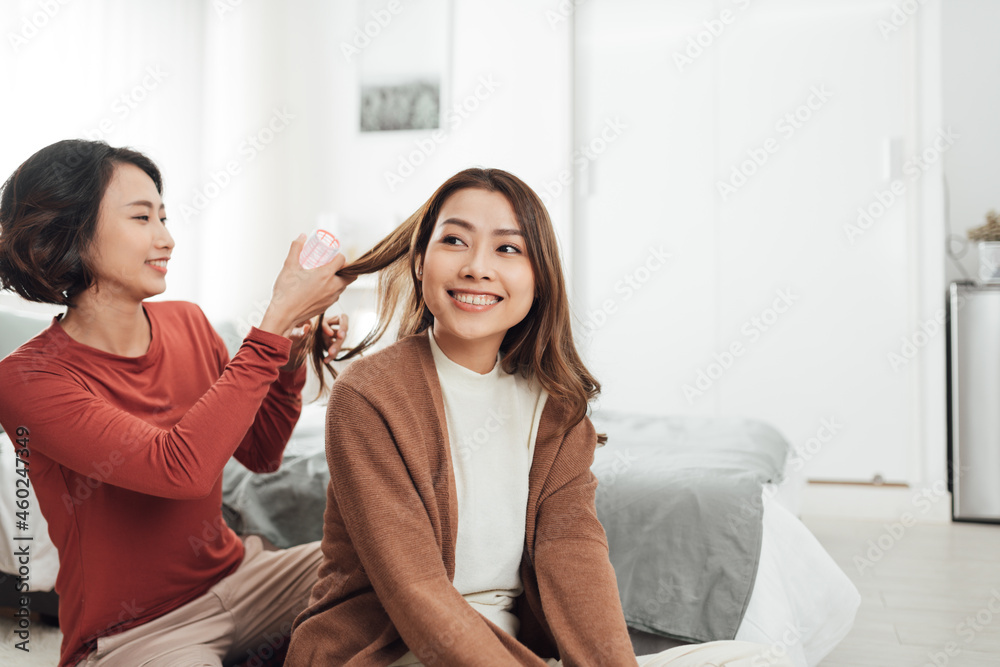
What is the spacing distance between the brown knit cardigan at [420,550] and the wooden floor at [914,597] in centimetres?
100

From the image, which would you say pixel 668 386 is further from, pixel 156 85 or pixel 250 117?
pixel 156 85

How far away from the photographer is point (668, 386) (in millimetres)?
3816

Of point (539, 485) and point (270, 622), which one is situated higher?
point (539, 485)

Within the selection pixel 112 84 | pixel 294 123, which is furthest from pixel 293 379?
pixel 294 123

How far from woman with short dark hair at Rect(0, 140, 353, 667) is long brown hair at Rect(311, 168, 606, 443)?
107 mm

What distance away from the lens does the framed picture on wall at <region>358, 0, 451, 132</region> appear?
409cm

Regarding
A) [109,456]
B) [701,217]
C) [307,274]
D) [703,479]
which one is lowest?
[703,479]

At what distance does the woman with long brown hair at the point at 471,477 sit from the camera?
1.00 metres

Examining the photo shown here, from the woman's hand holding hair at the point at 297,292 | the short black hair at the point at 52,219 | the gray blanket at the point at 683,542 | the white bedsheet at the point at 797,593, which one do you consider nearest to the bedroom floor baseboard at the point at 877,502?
the white bedsheet at the point at 797,593

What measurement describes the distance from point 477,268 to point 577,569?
0.44m

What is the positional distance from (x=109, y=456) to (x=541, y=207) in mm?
698

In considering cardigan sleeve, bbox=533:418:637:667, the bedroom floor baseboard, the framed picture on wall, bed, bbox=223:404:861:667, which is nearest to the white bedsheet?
bed, bbox=223:404:861:667

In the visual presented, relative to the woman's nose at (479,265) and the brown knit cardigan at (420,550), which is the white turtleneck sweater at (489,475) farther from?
the woman's nose at (479,265)

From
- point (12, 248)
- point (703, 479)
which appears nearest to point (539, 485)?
point (703, 479)
